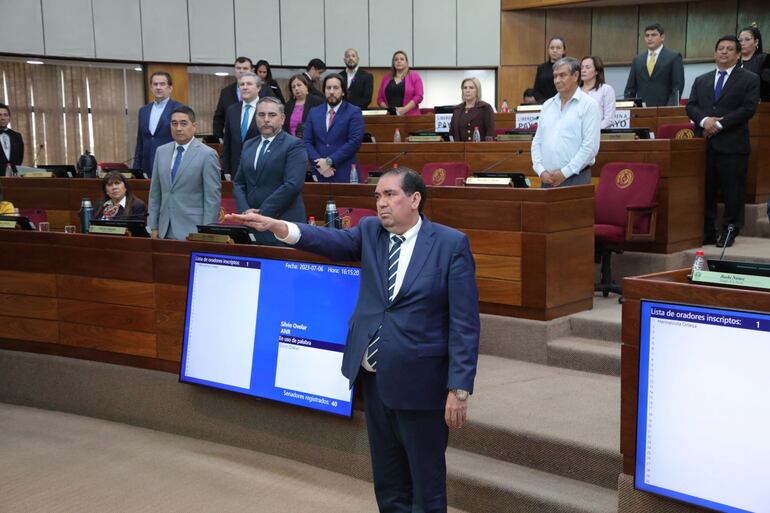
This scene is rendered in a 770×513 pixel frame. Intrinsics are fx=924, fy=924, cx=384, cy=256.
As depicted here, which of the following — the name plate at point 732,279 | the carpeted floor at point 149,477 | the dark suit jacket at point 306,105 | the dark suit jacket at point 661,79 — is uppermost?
the dark suit jacket at point 661,79

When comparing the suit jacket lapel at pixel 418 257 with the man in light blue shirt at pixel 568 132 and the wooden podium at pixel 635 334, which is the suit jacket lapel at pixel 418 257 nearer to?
the wooden podium at pixel 635 334

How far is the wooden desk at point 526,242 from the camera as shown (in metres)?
4.70

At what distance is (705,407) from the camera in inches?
104

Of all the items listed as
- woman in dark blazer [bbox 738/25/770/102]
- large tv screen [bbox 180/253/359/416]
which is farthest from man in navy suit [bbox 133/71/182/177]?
woman in dark blazer [bbox 738/25/770/102]

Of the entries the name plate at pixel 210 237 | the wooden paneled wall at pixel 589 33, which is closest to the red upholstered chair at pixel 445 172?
the name plate at pixel 210 237

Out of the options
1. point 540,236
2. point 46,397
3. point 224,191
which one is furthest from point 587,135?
point 46,397

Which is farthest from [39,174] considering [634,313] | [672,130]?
[634,313]

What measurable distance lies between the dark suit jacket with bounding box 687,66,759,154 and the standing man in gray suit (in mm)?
3249

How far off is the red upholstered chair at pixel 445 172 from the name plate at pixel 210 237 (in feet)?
8.88

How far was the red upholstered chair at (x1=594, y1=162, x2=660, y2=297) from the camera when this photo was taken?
5.40m

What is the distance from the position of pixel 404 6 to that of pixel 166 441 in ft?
33.6

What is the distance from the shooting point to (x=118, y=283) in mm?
4629

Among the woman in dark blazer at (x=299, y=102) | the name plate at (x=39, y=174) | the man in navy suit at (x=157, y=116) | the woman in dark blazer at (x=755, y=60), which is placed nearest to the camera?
the man in navy suit at (x=157, y=116)

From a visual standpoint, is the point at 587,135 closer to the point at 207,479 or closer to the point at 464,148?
the point at 464,148
